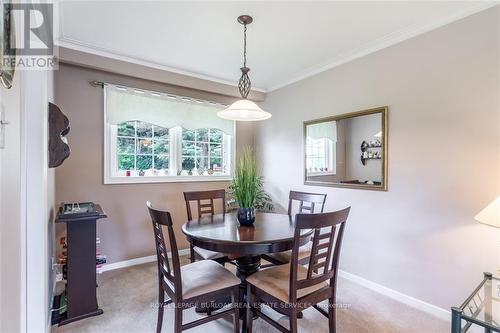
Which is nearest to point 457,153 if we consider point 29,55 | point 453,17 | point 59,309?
point 453,17

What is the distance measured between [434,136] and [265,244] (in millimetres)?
1818

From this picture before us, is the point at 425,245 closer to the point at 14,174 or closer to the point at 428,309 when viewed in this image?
the point at 428,309

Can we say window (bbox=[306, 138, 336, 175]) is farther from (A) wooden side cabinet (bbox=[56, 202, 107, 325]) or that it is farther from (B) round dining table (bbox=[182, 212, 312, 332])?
(A) wooden side cabinet (bbox=[56, 202, 107, 325])

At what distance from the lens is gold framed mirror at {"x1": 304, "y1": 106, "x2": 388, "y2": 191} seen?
2.71 m

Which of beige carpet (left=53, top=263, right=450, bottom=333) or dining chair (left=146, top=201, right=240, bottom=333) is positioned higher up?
dining chair (left=146, top=201, right=240, bottom=333)

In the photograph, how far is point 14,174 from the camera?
4.10 feet

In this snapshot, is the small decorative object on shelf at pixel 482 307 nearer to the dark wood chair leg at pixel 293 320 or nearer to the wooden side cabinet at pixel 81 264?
the dark wood chair leg at pixel 293 320

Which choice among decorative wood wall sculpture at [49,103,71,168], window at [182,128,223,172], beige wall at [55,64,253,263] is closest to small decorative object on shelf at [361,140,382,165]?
window at [182,128,223,172]

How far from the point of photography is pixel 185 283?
1.77 metres

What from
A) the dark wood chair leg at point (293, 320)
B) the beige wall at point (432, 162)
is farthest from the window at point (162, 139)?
the dark wood chair leg at point (293, 320)

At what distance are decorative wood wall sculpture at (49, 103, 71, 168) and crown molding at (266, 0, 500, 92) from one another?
9.26 feet

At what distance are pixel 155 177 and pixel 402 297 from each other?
3.10 m
